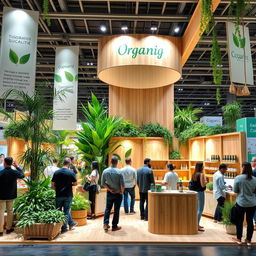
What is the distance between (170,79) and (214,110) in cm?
1647

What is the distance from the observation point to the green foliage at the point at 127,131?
33.2ft

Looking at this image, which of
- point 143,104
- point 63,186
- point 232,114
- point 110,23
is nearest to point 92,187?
point 63,186

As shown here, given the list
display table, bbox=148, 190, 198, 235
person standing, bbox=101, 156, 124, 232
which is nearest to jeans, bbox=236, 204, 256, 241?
display table, bbox=148, 190, 198, 235

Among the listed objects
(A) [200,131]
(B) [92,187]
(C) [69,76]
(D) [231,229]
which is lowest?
(D) [231,229]

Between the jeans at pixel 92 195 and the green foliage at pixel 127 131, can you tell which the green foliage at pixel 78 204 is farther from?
the green foliage at pixel 127 131

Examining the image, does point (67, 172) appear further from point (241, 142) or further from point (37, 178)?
point (241, 142)

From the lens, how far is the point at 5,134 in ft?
35.7

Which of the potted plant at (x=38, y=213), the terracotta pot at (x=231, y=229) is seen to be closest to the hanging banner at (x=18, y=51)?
the potted plant at (x=38, y=213)

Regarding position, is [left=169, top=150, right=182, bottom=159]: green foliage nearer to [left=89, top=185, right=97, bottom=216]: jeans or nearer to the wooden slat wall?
the wooden slat wall

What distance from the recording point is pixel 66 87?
341 inches

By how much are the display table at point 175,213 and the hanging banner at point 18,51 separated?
3660 millimetres

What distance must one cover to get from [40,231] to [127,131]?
18.2ft

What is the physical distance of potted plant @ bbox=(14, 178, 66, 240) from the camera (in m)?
5.33

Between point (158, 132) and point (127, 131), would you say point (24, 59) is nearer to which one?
point (127, 131)
